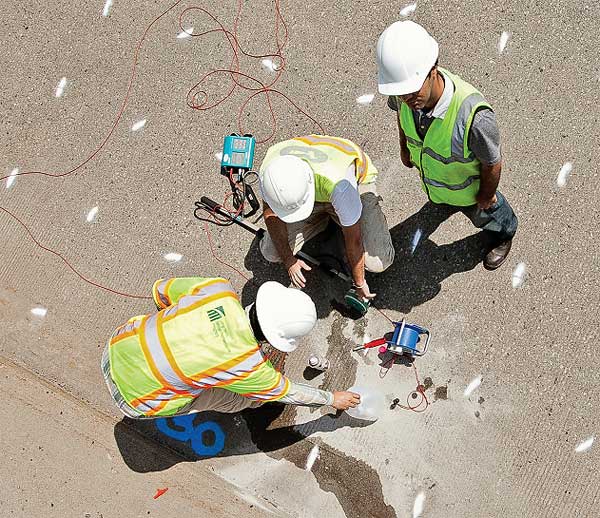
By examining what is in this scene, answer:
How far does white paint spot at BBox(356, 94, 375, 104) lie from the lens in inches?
164

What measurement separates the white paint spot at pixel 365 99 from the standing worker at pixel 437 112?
1.17 metres

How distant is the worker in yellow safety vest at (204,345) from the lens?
301 centimetres

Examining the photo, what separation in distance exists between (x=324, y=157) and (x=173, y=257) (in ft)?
5.24

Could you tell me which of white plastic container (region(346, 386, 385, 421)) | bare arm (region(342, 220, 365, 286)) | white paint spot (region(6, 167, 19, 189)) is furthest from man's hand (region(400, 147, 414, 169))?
white paint spot (region(6, 167, 19, 189))

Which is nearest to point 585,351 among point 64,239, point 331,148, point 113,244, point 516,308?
point 516,308

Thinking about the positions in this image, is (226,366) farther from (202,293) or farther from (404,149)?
(404,149)

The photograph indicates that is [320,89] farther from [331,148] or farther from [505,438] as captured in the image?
[505,438]

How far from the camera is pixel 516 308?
12.7 ft

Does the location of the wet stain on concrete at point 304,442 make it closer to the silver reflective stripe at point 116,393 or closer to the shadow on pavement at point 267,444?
the shadow on pavement at point 267,444

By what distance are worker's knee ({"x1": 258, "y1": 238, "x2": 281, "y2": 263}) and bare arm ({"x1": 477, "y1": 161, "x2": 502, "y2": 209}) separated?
4.50 ft

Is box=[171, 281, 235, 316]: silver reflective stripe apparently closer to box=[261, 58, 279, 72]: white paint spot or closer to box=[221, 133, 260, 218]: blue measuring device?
box=[221, 133, 260, 218]: blue measuring device

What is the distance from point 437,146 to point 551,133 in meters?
1.51

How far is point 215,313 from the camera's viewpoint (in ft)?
9.88

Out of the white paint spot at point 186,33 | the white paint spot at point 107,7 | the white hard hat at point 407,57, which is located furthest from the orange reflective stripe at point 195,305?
the white paint spot at point 107,7
